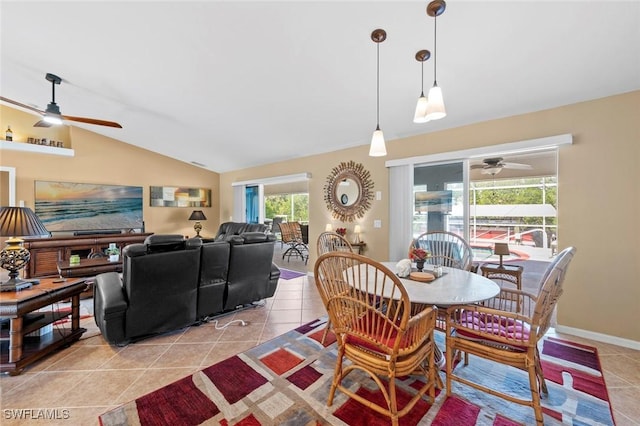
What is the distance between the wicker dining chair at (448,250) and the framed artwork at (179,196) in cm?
622

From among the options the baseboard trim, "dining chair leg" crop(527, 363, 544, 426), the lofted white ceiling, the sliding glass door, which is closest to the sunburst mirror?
the lofted white ceiling

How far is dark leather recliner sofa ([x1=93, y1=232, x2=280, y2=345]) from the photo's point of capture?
2.34 metres

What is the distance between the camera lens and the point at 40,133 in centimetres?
525

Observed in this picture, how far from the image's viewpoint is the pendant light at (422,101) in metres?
1.80

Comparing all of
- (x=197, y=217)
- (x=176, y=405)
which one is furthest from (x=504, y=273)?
(x=197, y=217)

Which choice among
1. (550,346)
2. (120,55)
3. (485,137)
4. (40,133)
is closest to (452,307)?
(550,346)

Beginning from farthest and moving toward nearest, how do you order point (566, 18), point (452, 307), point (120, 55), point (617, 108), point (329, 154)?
point (329, 154)
point (120, 55)
point (617, 108)
point (566, 18)
point (452, 307)

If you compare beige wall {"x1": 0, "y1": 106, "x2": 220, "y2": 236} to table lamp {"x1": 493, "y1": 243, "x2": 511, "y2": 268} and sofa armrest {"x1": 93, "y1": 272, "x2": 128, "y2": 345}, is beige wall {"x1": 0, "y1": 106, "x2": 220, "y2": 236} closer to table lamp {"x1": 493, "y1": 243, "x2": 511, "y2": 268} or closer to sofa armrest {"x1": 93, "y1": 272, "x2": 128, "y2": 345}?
sofa armrest {"x1": 93, "y1": 272, "x2": 128, "y2": 345}

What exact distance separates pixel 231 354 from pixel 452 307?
1.86 meters

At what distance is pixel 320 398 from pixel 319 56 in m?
2.84

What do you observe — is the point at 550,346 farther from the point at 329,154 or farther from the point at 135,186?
the point at 135,186

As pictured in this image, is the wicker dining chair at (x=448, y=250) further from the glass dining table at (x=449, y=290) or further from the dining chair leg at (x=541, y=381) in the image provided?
the dining chair leg at (x=541, y=381)

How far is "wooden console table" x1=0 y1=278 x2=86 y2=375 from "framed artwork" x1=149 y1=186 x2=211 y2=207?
4.47 m

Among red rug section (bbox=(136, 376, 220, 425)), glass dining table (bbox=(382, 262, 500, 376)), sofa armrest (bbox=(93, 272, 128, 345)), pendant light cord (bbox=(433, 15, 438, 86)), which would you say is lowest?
red rug section (bbox=(136, 376, 220, 425))
